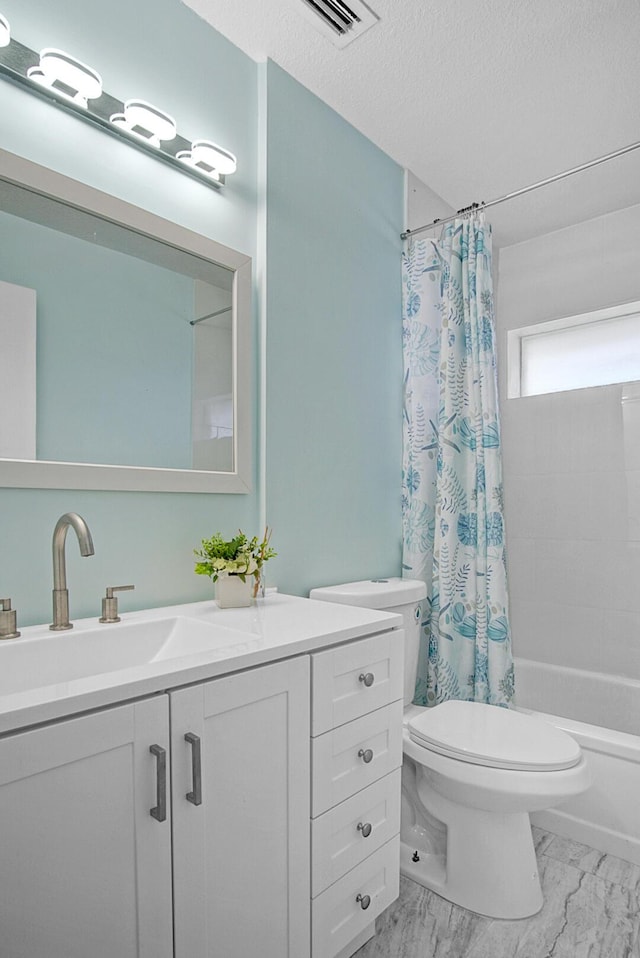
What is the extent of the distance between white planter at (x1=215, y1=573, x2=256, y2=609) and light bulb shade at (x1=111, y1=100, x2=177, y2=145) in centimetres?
112

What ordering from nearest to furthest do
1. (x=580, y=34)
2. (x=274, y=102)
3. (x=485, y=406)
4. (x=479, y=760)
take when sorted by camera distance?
(x=479, y=760) → (x=580, y=34) → (x=274, y=102) → (x=485, y=406)

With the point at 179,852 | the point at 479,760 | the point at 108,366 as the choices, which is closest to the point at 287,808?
the point at 179,852

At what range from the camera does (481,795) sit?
152 centimetres

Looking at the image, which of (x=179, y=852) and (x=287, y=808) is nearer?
(x=179, y=852)

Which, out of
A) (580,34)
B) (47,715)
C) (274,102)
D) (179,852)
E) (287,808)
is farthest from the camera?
(274,102)

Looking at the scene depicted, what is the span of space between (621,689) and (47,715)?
7.76ft

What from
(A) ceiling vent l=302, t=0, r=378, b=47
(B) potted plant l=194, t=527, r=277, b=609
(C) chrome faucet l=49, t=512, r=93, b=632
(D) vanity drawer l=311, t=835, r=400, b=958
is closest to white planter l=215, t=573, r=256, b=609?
(B) potted plant l=194, t=527, r=277, b=609

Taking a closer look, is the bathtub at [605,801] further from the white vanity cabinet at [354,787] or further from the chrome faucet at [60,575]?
Answer: the chrome faucet at [60,575]

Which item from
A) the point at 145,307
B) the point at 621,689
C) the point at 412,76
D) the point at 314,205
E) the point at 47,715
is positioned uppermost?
the point at 412,76

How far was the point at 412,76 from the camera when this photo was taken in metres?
1.87

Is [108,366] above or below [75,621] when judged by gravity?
above

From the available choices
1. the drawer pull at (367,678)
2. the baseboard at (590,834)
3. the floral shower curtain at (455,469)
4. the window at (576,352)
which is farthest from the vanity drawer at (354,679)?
the window at (576,352)

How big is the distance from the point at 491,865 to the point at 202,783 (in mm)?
1032

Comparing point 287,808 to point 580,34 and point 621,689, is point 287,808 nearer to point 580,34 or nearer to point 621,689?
point 621,689
